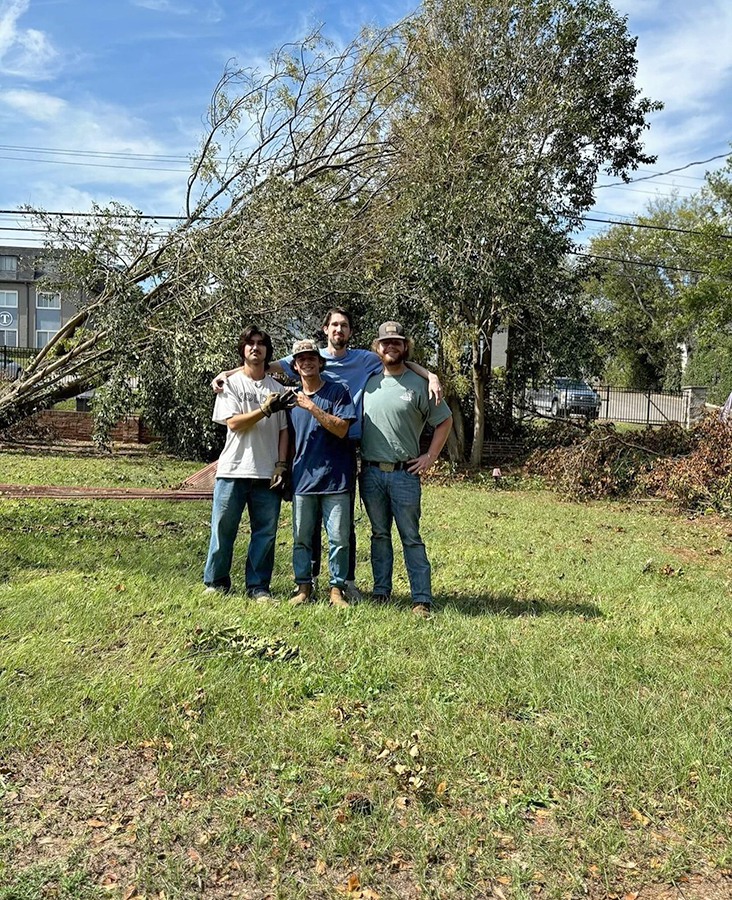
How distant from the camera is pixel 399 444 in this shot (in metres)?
4.70

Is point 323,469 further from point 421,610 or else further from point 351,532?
point 421,610

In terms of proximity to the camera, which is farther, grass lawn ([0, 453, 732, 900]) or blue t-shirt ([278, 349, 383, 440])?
blue t-shirt ([278, 349, 383, 440])

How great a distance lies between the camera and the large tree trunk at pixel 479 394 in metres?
13.9

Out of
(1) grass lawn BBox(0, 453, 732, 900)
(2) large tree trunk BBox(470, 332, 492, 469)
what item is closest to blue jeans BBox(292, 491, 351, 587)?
(1) grass lawn BBox(0, 453, 732, 900)

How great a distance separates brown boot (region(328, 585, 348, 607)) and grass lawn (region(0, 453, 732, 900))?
0.38 feet

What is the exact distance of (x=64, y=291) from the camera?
1375 centimetres

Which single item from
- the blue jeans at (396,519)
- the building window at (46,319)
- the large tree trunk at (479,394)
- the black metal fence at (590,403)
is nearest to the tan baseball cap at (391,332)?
the blue jeans at (396,519)

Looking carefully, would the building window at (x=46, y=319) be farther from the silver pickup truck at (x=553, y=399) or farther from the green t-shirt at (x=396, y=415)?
the green t-shirt at (x=396, y=415)

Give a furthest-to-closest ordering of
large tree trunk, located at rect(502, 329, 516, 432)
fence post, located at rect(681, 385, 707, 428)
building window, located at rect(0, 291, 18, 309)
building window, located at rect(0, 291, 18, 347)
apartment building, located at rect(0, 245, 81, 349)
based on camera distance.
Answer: building window, located at rect(0, 291, 18, 309)
building window, located at rect(0, 291, 18, 347)
apartment building, located at rect(0, 245, 81, 349)
fence post, located at rect(681, 385, 707, 428)
large tree trunk, located at rect(502, 329, 516, 432)

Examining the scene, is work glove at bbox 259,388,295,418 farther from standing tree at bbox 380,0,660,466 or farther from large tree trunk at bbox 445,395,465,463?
large tree trunk at bbox 445,395,465,463

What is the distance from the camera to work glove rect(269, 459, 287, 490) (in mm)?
4840

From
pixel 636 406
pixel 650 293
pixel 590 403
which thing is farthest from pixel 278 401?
pixel 650 293

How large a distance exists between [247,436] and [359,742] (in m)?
2.21

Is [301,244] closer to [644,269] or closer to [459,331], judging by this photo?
[459,331]
